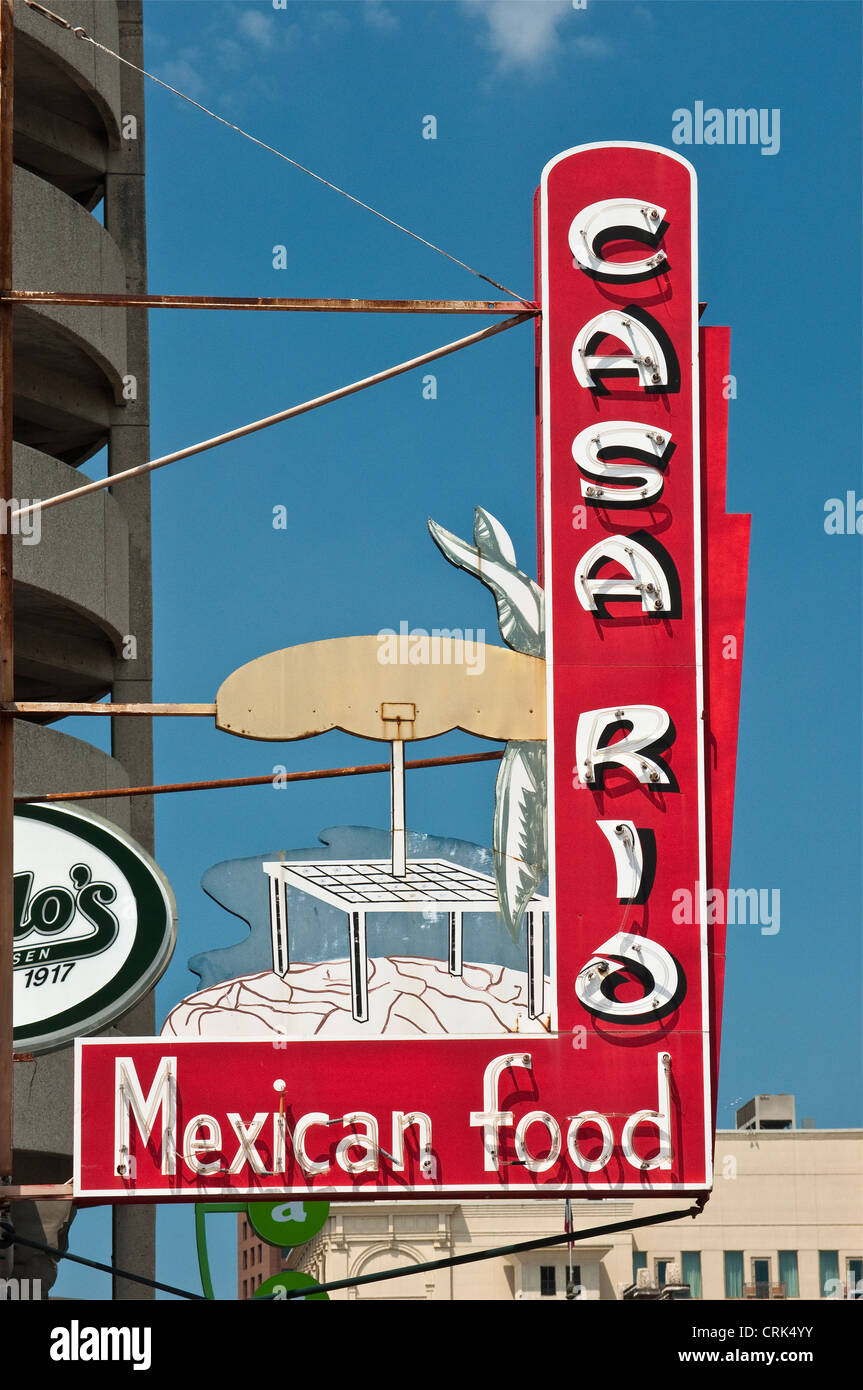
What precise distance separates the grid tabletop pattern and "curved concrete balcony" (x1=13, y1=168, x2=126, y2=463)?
38.4 feet

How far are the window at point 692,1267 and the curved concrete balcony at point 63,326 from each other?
133 ft

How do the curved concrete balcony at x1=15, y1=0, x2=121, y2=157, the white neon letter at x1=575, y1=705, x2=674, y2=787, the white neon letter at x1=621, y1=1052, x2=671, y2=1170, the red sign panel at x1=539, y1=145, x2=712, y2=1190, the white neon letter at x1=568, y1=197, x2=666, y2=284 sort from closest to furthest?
the white neon letter at x1=621, y1=1052, x2=671, y2=1170
the red sign panel at x1=539, y1=145, x2=712, y2=1190
the white neon letter at x1=575, y1=705, x2=674, y2=787
the white neon letter at x1=568, y1=197, x2=666, y2=284
the curved concrete balcony at x1=15, y1=0, x2=121, y2=157

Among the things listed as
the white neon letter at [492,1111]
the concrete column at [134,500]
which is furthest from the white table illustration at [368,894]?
the concrete column at [134,500]

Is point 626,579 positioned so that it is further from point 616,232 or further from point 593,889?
point 616,232

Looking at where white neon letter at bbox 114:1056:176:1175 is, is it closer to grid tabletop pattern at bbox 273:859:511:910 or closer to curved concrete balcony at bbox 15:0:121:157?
grid tabletop pattern at bbox 273:859:511:910

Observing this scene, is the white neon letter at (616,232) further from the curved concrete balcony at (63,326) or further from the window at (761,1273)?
the window at (761,1273)

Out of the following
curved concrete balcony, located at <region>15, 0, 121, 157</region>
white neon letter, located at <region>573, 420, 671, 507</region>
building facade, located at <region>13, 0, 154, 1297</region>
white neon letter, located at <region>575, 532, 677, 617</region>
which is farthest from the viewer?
curved concrete balcony, located at <region>15, 0, 121, 157</region>

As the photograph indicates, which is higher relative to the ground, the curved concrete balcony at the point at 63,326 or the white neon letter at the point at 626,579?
the curved concrete balcony at the point at 63,326

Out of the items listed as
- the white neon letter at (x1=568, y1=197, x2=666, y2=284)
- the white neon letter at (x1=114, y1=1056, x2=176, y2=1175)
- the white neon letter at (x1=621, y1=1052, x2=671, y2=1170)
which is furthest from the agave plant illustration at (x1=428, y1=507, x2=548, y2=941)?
the white neon letter at (x1=114, y1=1056, x2=176, y2=1175)

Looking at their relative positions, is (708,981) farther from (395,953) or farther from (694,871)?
(395,953)

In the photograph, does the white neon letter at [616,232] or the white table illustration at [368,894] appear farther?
the white neon letter at [616,232]

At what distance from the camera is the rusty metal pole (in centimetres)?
1316

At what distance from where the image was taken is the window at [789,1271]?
61.7m

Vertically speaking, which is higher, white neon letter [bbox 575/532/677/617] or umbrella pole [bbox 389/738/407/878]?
white neon letter [bbox 575/532/677/617]
